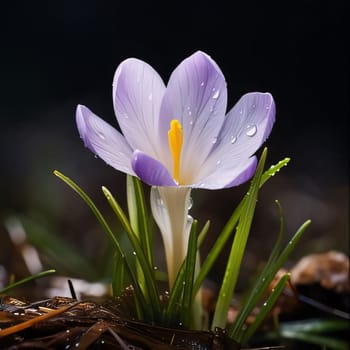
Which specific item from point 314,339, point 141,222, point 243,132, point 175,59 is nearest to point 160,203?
point 141,222

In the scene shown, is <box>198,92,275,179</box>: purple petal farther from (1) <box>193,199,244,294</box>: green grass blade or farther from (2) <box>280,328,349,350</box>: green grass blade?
(2) <box>280,328,349,350</box>: green grass blade

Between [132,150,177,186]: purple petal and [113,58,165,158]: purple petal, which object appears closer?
[132,150,177,186]: purple petal

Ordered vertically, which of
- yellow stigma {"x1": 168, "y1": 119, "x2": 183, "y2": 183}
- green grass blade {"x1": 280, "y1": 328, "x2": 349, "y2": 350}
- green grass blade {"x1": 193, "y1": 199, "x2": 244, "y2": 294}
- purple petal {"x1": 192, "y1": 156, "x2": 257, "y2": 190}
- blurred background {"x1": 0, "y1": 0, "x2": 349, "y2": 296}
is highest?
blurred background {"x1": 0, "y1": 0, "x2": 349, "y2": 296}

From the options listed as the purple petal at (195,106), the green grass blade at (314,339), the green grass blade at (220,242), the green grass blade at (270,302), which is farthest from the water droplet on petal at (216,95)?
the green grass blade at (314,339)

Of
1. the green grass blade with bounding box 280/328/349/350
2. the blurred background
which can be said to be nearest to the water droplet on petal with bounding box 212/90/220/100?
the green grass blade with bounding box 280/328/349/350

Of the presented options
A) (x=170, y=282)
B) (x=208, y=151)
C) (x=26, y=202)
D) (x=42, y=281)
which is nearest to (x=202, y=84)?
(x=208, y=151)

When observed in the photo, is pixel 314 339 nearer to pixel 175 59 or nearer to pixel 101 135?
pixel 101 135

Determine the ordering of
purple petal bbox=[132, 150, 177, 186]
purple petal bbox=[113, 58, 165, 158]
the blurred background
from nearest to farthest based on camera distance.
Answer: purple petal bbox=[132, 150, 177, 186]
purple petal bbox=[113, 58, 165, 158]
the blurred background
